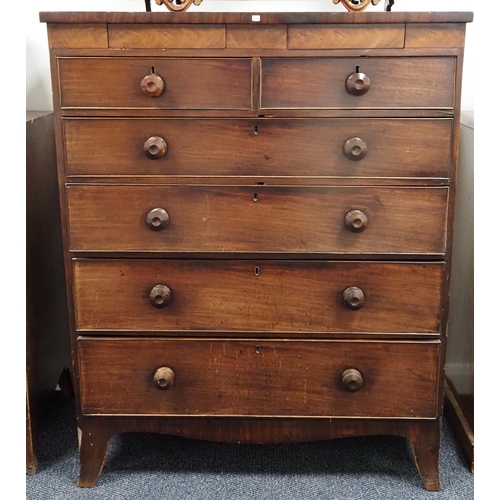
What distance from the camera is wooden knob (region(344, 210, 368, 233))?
4.81 feet

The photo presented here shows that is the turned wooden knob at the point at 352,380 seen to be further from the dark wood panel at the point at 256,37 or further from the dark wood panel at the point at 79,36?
the dark wood panel at the point at 79,36

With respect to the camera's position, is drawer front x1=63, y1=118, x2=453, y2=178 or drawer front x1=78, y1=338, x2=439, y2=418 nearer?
drawer front x1=63, y1=118, x2=453, y2=178

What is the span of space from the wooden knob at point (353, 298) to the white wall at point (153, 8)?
3.01ft

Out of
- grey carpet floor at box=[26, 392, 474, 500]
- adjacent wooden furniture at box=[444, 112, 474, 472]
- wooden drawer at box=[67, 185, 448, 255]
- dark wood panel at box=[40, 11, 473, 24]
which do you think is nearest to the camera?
dark wood panel at box=[40, 11, 473, 24]

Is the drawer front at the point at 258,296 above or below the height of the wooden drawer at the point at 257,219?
below

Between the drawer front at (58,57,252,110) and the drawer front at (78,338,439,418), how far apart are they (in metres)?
0.60

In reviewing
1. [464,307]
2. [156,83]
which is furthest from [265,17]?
[464,307]

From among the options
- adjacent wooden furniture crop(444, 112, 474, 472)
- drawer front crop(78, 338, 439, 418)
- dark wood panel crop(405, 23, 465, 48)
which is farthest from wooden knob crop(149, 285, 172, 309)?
adjacent wooden furniture crop(444, 112, 474, 472)

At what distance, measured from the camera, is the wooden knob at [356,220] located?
147 centimetres

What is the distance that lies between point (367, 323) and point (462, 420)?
57 cm

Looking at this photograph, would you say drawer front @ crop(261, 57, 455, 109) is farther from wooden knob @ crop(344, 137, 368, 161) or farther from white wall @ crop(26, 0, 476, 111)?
white wall @ crop(26, 0, 476, 111)

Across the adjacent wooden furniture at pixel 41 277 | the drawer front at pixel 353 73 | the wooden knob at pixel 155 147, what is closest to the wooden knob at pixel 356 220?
the drawer front at pixel 353 73

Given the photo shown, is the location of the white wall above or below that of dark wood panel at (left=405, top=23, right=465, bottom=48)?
above

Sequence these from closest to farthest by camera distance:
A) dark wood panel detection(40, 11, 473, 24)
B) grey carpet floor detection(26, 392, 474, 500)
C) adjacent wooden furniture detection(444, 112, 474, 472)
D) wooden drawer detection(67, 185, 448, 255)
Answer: dark wood panel detection(40, 11, 473, 24), wooden drawer detection(67, 185, 448, 255), grey carpet floor detection(26, 392, 474, 500), adjacent wooden furniture detection(444, 112, 474, 472)
